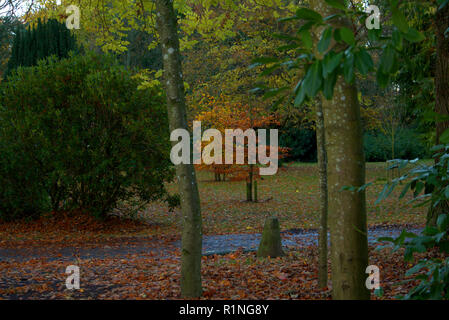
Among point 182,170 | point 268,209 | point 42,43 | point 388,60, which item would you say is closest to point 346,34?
point 388,60

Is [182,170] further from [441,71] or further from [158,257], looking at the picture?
[441,71]

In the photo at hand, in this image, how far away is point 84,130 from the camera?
10.9m

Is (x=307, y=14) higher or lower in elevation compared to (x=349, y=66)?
higher

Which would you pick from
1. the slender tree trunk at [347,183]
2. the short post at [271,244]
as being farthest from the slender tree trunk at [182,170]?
the short post at [271,244]

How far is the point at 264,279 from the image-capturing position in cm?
545

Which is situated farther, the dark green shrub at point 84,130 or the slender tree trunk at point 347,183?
the dark green shrub at point 84,130

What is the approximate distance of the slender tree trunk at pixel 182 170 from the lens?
4.48 meters

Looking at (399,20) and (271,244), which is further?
(271,244)

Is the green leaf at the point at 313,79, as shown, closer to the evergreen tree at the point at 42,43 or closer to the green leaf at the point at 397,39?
the green leaf at the point at 397,39

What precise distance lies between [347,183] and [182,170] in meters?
2.08

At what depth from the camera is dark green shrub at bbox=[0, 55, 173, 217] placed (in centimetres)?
1073

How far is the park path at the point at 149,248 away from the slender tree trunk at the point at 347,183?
16.6ft

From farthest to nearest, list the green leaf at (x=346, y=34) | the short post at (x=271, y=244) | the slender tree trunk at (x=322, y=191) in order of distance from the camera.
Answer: the short post at (x=271, y=244) → the slender tree trunk at (x=322, y=191) → the green leaf at (x=346, y=34)

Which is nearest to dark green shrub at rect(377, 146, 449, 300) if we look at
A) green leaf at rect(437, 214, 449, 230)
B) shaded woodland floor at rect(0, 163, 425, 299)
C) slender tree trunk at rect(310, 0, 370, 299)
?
green leaf at rect(437, 214, 449, 230)
